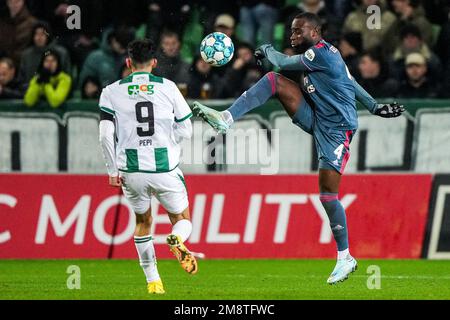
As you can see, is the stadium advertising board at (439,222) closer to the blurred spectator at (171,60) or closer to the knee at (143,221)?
the blurred spectator at (171,60)

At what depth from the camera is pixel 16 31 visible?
55.6 ft

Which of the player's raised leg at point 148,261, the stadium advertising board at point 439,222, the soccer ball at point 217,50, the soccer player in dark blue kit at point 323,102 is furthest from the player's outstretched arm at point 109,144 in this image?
the stadium advertising board at point 439,222

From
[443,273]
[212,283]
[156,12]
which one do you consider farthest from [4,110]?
[443,273]

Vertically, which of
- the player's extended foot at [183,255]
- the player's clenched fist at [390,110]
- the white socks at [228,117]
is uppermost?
the player's clenched fist at [390,110]

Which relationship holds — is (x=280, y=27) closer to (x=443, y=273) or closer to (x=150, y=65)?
(x=443, y=273)

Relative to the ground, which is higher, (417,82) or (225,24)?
(225,24)

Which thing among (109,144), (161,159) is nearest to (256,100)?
(161,159)

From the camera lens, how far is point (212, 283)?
40.0 ft

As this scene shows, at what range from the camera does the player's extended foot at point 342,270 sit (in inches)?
450

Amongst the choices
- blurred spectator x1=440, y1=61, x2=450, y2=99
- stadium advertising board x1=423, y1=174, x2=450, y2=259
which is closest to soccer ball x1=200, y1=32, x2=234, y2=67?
stadium advertising board x1=423, y1=174, x2=450, y2=259

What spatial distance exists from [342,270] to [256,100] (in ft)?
6.10

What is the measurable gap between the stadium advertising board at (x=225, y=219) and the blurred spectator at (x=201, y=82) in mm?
1249

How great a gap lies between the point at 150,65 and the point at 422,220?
6.50 meters

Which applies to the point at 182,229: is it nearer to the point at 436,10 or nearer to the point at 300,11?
the point at 300,11
